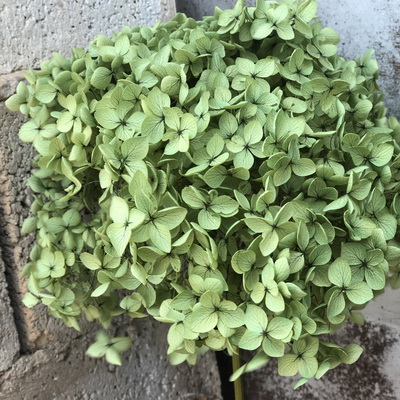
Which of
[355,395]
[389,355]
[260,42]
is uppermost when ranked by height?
[260,42]

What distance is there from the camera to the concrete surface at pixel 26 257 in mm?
1037

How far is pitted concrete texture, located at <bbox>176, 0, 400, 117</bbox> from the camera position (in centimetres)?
117

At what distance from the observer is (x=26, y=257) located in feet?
3.53

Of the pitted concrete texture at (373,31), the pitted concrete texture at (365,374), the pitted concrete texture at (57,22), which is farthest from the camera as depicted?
the pitted concrete texture at (365,374)

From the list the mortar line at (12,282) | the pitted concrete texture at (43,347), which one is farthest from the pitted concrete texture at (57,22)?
the mortar line at (12,282)

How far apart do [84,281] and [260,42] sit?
1.71 feet

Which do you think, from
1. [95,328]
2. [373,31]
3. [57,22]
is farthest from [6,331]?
→ [373,31]

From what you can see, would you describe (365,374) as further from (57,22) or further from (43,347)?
(57,22)

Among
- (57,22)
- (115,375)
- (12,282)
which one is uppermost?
(57,22)

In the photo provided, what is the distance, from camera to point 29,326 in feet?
3.59

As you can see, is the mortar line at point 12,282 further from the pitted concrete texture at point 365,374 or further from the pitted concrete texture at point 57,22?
the pitted concrete texture at point 365,374

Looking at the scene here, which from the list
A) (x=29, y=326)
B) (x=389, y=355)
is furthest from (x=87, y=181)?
(x=389, y=355)

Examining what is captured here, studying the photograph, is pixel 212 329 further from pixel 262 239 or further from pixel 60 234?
pixel 60 234

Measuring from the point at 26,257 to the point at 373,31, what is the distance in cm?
86
